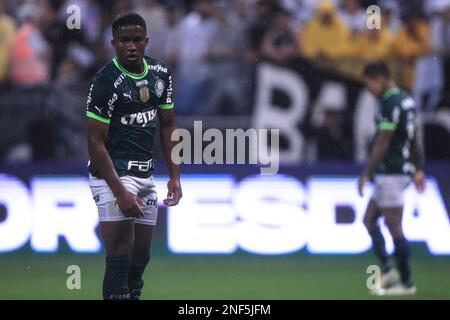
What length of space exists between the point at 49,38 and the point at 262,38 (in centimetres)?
238

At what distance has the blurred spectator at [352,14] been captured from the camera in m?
14.8

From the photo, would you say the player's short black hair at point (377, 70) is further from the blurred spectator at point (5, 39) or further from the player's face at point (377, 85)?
the blurred spectator at point (5, 39)

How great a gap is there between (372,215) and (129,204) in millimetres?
3851

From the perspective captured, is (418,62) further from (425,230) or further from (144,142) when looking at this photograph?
(144,142)

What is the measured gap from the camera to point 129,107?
8.32 metres

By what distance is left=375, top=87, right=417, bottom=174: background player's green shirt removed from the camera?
37.0 feet

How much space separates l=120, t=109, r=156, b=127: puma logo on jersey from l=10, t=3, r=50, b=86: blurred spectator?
545 centimetres

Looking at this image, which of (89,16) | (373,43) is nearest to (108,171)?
(373,43)

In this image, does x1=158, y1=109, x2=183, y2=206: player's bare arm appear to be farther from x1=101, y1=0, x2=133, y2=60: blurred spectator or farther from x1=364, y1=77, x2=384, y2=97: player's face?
x1=101, y1=0, x2=133, y2=60: blurred spectator

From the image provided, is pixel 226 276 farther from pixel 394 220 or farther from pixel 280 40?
pixel 280 40

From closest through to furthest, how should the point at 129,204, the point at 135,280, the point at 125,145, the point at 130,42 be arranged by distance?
the point at 129,204
the point at 130,42
the point at 125,145
the point at 135,280

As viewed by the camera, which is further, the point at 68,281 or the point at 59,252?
the point at 59,252

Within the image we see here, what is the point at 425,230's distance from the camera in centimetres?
1281
